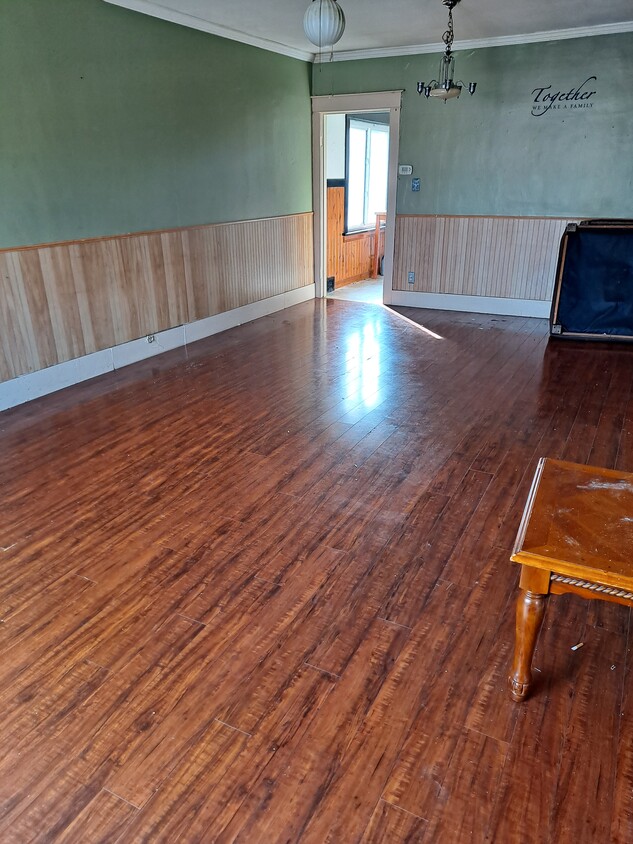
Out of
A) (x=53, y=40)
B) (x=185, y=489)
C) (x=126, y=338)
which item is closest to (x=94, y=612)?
(x=185, y=489)

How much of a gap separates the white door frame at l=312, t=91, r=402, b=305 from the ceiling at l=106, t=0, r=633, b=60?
1.74 feet

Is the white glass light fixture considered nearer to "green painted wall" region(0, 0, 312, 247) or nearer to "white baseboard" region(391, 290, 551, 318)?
"green painted wall" region(0, 0, 312, 247)

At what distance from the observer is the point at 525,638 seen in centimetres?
183

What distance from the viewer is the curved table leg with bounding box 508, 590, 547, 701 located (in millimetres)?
1767

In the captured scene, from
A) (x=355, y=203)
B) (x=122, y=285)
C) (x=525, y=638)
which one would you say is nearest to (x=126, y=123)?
(x=122, y=285)

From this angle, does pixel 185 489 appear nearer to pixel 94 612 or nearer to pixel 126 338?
pixel 94 612

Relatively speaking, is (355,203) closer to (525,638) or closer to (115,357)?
(115,357)

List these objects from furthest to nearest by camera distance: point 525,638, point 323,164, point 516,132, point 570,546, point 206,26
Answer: point 323,164 → point 516,132 → point 206,26 → point 525,638 → point 570,546

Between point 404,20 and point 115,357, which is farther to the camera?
point 404,20

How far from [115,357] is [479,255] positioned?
14.0 ft

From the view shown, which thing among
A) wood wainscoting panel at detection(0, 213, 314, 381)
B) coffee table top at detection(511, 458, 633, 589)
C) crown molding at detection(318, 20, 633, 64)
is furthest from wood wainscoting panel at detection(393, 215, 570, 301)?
coffee table top at detection(511, 458, 633, 589)

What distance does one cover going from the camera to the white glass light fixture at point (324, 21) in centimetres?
341

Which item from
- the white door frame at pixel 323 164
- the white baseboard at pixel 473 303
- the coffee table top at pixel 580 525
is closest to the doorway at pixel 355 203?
the white door frame at pixel 323 164

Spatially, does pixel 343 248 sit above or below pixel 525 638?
above
